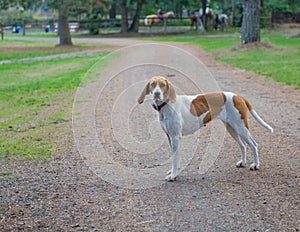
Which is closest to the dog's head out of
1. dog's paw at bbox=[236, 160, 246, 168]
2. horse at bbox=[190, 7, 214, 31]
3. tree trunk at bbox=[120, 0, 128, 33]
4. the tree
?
dog's paw at bbox=[236, 160, 246, 168]

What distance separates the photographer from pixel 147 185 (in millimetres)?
6715

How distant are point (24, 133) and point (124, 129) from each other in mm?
1721

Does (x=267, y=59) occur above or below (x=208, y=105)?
below

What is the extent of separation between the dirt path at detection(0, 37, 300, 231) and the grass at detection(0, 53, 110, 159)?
1.35 feet

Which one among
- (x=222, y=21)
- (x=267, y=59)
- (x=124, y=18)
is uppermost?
(x=267, y=59)

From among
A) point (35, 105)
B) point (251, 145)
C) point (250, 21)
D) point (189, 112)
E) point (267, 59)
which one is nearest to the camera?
point (189, 112)

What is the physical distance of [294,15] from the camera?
49625 mm

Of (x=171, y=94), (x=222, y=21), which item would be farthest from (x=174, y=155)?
(x=222, y=21)

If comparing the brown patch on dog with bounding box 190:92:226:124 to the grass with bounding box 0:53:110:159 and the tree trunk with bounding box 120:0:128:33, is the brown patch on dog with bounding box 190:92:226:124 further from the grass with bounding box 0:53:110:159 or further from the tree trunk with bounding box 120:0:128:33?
the tree trunk with bounding box 120:0:128:33

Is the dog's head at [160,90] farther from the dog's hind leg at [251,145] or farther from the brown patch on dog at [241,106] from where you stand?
the dog's hind leg at [251,145]

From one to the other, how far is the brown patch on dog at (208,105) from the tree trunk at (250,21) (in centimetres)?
2050

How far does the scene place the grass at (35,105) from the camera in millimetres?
9258

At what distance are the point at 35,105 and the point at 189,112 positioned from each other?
7590mm

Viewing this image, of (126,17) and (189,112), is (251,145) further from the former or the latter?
(126,17)
